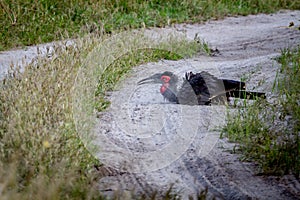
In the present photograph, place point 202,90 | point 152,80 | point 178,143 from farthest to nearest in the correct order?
point 152,80 < point 202,90 < point 178,143

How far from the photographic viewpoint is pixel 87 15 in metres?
9.91

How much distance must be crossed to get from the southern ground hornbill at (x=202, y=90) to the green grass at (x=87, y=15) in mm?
2198

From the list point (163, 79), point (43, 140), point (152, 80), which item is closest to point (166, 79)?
point (163, 79)

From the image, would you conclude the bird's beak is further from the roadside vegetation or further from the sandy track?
the roadside vegetation

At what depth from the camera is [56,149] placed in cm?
414

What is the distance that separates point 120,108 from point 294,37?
15.4 feet

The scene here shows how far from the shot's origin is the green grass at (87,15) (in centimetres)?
888

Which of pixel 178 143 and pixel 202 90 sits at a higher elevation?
pixel 202 90

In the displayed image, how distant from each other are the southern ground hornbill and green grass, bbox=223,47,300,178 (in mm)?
286

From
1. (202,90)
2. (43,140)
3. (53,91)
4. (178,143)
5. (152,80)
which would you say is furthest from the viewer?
(152,80)

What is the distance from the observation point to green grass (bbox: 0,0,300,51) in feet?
29.1

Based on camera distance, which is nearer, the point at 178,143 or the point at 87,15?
the point at 178,143

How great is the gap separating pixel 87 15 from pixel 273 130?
18.7 feet

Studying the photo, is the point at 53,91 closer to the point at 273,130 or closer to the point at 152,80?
the point at 152,80
